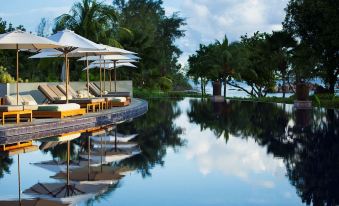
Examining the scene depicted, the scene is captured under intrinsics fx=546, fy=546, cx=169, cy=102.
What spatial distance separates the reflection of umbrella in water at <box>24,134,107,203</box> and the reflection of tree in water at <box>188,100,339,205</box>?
7.72 ft

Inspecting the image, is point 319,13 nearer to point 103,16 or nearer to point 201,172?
point 103,16

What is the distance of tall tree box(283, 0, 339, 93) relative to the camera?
87.4 feet

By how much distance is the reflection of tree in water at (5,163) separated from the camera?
296 inches

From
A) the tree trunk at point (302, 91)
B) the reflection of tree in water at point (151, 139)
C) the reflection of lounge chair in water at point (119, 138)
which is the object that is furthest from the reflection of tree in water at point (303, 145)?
the tree trunk at point (302, 91)

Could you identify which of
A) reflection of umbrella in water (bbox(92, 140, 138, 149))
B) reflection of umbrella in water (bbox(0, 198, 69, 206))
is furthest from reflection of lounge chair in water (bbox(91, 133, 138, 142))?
reflection of umbrella in water (bbox(0, 198, 69, 206))

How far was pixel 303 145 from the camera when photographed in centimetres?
1045

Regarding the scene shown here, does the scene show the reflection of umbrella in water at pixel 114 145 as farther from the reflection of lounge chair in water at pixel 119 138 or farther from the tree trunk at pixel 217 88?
the tree trunk at pixel 217 88

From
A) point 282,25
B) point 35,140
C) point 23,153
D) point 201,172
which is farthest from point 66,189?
point 282,25

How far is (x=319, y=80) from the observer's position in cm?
3591

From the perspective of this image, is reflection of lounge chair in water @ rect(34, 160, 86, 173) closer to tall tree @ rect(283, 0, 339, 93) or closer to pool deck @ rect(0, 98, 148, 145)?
pool deck @ rect(0, 98, 148, 145)

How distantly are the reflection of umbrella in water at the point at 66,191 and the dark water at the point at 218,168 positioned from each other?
0.14 m

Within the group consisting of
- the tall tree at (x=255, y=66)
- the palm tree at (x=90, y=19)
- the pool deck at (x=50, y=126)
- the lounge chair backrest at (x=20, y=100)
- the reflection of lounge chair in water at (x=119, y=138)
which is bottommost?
the reflection of lounge chair in water at (x=119, y=138)

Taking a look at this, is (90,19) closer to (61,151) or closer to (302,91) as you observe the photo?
(302,91)

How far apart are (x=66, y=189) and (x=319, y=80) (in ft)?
104
